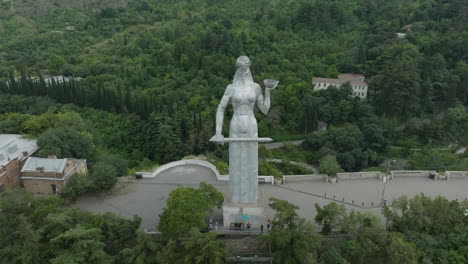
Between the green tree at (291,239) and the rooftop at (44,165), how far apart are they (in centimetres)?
1406

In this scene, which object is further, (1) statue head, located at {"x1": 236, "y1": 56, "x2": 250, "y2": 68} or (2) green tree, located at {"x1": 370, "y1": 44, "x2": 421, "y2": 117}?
(2) green tree, located at {"x1": 370, "y1": 44, "x2": 421, "y2": 117}

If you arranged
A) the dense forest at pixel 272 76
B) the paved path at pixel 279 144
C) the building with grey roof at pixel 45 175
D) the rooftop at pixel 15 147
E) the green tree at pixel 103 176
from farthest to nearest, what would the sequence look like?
the paved path at pixel 279 144 < the dense forest at pixel 272 76 < the rooftop at pixel 15 147 < the green tree at pixel 103 176 < the building with grey roof at pixel 45 175

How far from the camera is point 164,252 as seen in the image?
680 inches

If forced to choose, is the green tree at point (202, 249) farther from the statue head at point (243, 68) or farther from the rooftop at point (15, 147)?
the rooftop at point (15, 147)

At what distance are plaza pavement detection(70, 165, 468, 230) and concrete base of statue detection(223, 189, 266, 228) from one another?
298cm

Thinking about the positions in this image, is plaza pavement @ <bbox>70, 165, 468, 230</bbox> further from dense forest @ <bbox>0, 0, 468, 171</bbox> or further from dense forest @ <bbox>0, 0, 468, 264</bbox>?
dense forest @ <bbox>0, 0, 468, 171</bbox>

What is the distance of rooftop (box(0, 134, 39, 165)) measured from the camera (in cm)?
2558

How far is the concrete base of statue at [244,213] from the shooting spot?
19281mm

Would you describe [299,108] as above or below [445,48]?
below

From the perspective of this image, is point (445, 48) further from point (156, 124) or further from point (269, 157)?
point (156, 124)

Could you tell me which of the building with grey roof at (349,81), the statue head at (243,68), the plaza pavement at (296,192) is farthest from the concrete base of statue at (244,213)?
the building with grey roof at (349,81)

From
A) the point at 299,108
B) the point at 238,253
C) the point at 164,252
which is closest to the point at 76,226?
the point at 164,252

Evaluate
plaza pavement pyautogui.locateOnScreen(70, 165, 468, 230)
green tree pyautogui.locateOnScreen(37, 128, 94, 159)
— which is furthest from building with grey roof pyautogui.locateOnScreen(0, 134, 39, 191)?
plaza pavement pyautogui.locateOnScreen(70, 165, 468, 230)

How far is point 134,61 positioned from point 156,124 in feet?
85.6
